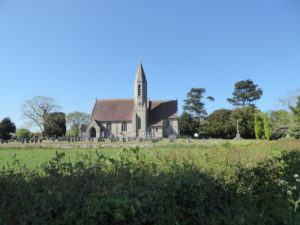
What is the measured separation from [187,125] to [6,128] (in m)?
43.7

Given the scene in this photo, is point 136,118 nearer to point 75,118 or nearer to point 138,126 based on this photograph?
point 138,126

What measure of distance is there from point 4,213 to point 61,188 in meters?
0.49

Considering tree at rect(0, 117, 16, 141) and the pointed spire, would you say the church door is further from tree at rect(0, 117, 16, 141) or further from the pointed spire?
tree at rect(0, 117, 16, 141)

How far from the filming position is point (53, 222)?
69.4 inches

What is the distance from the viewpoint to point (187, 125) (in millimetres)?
50938

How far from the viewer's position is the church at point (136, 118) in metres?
46.5

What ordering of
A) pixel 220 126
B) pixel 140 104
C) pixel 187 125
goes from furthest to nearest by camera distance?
pixel 187 125, pixel 220 126, pixel 140 104

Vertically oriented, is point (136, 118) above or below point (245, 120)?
above

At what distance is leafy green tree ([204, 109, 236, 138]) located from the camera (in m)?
47.2

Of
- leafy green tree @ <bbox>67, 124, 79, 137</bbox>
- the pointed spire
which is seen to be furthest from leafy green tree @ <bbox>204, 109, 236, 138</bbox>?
leafy green tree @ <bbox>67, 124, 79, 137</bbox>

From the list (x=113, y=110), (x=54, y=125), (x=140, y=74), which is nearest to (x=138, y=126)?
(x=113, y=110)

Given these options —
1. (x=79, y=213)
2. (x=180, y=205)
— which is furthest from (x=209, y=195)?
(x=79, y=213)

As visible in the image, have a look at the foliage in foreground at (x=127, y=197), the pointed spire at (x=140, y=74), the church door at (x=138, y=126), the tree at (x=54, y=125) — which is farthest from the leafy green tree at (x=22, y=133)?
the foliage in foreground at (x=127, y=197)

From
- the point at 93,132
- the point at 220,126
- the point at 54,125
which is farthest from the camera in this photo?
the point at 220,126
